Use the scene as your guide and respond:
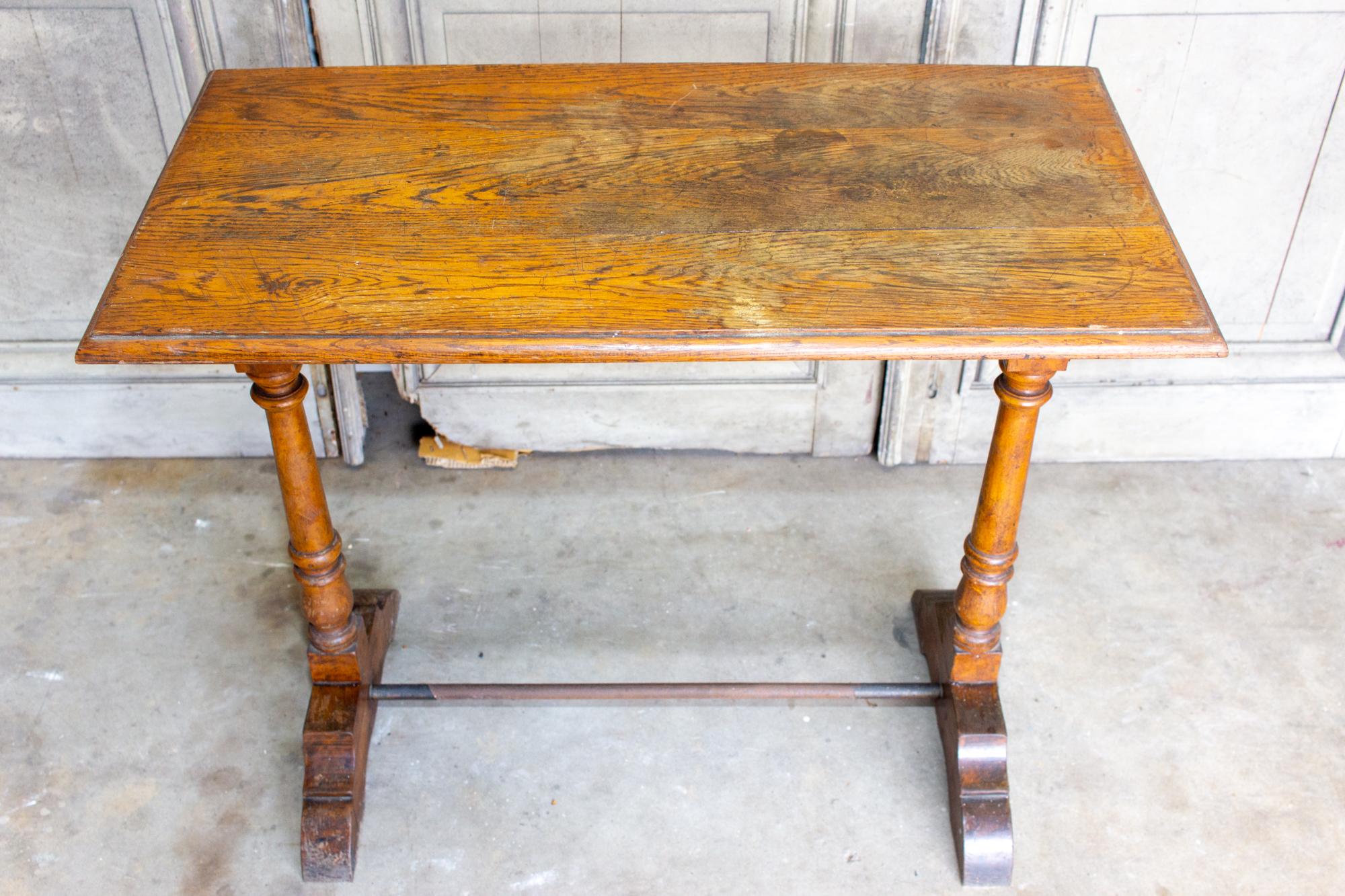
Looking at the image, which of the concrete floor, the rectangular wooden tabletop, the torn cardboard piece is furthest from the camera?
the torn cardboard piece

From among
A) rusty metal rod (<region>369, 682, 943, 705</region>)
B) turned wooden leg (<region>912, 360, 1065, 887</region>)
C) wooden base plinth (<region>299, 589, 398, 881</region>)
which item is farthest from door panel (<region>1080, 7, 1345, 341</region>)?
wooden base plinth (<region>299, 589, 398, 881</region>)

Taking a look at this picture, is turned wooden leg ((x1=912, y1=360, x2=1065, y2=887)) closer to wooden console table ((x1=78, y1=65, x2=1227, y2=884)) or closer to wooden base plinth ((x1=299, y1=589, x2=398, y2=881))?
wooden console table ((x1=78, y1=65, x2=1227, y2=884))

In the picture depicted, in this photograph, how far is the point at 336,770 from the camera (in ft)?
7.15

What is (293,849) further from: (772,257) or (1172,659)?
(1172,659)

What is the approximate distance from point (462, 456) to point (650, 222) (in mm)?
1419

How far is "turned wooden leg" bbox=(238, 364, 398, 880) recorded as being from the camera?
2041 mm

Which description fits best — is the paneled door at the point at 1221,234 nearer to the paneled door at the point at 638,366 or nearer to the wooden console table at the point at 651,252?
the paneled door at the point at 638,366

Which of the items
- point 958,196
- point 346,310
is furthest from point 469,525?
point 958,196

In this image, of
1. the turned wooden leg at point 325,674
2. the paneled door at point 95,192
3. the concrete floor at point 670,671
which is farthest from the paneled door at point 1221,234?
the paneled door at point 95,192

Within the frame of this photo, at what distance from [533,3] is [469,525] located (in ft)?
3.92

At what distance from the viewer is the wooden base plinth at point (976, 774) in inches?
83.7

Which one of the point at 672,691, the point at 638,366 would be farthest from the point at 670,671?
the point at 638,366

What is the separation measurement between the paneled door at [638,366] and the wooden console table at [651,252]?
40cm

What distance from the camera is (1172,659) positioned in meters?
2.54
